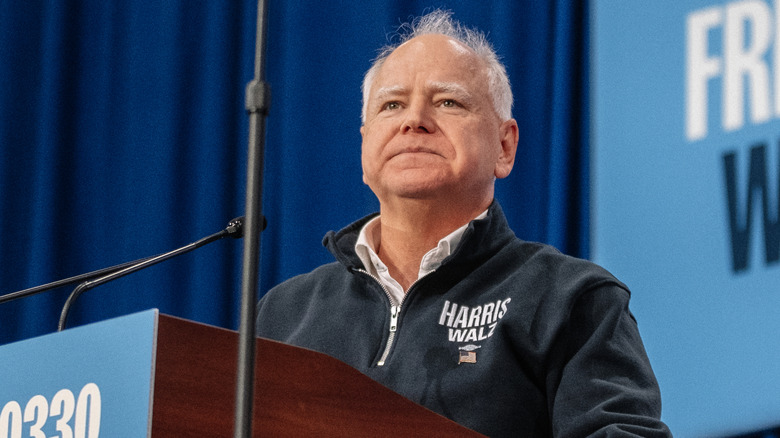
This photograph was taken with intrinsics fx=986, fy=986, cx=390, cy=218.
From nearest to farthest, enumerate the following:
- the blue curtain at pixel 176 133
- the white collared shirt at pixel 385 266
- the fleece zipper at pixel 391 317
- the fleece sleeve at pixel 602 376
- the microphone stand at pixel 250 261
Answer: the microphone stand at pixel 250 261
the fleece sleeve at pixel 602 376
the fleece zipper at pixel 391 317
the white collared shirt at pixel 385 266
the blue curtain at pixel 176 133

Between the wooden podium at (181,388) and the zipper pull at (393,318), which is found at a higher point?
the zipper pull at (393,318)

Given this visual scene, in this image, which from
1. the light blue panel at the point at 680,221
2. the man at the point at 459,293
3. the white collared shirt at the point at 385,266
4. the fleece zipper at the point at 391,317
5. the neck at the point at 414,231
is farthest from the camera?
the light blue panel at the point at 680,221

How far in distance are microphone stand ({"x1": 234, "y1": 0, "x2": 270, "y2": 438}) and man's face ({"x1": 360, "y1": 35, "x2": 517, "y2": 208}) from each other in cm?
95

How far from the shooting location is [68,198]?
3.33m

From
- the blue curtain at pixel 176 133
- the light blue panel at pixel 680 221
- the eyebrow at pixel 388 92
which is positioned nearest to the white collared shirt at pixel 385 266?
the eyebrow at pixel 388 92

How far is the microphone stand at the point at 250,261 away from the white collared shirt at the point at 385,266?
2.86 ft

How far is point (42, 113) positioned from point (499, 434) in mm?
2393

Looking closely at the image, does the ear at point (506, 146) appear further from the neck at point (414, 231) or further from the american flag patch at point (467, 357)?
the american flag patch at point (467, 357)

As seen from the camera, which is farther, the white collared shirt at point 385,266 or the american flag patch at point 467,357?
the white collared shirt at point 385,266

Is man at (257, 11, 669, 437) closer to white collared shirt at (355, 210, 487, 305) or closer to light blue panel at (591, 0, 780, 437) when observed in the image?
white collared shirt at (355, 210, 487, 305)

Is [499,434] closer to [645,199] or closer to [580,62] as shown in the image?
[645,199]

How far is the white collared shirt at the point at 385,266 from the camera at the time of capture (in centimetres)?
176

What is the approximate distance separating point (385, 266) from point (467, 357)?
0.33 m

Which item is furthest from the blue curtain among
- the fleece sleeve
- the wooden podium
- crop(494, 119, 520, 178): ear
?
the wooden podium
